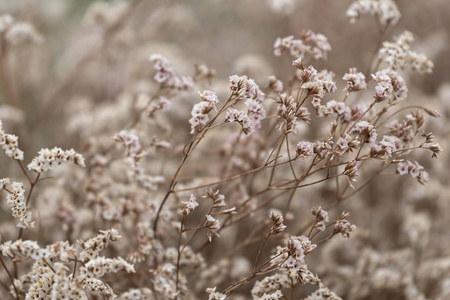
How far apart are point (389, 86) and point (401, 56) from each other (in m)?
0.22

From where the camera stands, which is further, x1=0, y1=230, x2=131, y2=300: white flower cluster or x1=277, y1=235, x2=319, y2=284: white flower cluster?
x1=277, y1=235, x2=319, y2=284: white flower cluster

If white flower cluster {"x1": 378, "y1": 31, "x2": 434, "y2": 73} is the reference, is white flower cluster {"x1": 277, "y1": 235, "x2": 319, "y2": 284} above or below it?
below

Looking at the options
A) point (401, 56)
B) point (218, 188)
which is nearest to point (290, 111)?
point (401, 56)

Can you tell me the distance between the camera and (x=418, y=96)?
308cm

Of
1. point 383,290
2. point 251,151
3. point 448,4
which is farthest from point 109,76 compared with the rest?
point 448,4

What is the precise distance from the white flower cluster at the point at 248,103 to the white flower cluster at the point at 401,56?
0.48m

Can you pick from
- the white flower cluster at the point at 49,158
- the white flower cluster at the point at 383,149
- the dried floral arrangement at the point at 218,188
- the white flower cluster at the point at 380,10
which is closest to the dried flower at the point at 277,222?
the dried floral arrangement at the point at 218,188

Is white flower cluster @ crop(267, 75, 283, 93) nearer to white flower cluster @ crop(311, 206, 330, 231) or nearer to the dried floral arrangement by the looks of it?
the dried floral arrangement

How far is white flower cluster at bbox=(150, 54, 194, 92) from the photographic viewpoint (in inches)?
71.0

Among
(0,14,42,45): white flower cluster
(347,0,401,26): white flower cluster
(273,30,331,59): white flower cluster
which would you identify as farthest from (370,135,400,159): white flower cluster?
(0,14,42,45): white flower cluster

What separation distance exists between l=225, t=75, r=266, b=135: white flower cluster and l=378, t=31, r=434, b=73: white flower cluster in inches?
18.7

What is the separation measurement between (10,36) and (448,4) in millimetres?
2851

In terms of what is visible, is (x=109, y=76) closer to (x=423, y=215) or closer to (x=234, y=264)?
(x=234, y=264)

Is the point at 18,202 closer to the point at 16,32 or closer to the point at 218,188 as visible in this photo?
the point at 218,188
